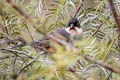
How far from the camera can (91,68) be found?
1.06 meters

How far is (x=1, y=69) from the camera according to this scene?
1.50m

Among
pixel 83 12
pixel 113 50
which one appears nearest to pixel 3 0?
pixel 113 50

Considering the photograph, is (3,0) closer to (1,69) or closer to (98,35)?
(1,69)

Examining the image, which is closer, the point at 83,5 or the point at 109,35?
the point at 109,35

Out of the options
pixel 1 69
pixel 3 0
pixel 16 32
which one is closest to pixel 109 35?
pixel 16 32

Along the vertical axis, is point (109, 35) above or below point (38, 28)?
below

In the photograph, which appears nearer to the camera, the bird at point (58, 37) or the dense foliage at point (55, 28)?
the bird at point (58, 37)

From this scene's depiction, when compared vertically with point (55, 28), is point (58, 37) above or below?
above

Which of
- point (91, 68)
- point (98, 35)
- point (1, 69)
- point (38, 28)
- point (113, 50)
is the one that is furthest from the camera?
point (98, 35)

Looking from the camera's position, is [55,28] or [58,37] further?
[55,28]

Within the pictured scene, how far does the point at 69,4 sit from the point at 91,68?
896mm

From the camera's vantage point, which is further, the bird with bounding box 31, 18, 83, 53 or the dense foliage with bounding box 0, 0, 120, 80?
the dense foliage with bounding box 0, 0, 120, 80

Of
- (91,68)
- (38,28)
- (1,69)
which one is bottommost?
(1,69)

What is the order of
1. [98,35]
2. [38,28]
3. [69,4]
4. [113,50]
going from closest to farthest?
1. [38,28]
2. [113,50]
3. [98,35]
4. [69,4]
